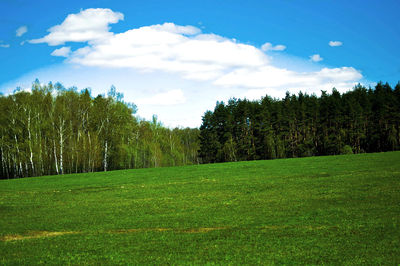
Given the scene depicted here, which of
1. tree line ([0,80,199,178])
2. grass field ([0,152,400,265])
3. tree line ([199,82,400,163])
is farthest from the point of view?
tree line ([199,82,400,163])

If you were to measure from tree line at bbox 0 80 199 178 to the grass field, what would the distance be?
1823 inches

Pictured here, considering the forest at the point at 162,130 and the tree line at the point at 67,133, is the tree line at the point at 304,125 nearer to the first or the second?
the forest at the point at 162,130

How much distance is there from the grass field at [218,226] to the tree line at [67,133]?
46301mm

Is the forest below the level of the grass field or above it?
above

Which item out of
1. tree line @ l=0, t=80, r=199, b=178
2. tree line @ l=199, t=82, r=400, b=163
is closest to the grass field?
tree line @ l=0, t=80, r=199, b=178

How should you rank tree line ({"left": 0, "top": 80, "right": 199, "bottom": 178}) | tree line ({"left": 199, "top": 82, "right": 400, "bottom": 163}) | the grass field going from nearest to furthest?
the grass field < tree line ({"left": 0, "top": 80, "right": 199, "bottom": 178}) < tree line ({"left": 199, "top": 82, "right": 400, "bottom": 163})

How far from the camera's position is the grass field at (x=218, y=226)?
14641 mm

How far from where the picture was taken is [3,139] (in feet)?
268

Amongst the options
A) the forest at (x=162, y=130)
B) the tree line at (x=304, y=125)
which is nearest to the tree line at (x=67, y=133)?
the forest at (x=162, y=130)

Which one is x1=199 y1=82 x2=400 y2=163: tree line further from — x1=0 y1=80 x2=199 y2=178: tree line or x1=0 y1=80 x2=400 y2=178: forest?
x1=0 y1=80 x2=199 y2=178: tree line

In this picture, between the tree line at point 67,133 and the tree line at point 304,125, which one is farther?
the tree line at point 304,125

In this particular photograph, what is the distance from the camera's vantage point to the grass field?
48.0 ft

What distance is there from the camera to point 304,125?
108 metres

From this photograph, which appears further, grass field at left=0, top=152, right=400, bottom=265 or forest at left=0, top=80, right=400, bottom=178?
forest at left=0, top=80, right=400, bottom=178
